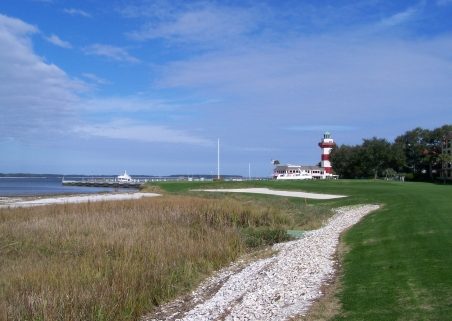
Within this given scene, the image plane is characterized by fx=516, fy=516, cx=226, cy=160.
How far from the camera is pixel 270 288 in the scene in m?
10.9

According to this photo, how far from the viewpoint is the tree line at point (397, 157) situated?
94375 millimetres

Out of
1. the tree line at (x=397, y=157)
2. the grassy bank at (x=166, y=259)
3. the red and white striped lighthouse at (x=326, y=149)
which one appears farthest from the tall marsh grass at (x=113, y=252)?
the red and white striped lighthouse at (x=326, y=149)

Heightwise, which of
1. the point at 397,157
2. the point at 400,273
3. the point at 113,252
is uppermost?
the point at 397,157

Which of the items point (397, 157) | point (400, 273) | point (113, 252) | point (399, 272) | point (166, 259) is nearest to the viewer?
point (400, 273)

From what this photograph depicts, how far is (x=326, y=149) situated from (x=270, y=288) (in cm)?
10231

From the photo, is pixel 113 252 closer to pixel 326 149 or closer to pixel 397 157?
pixel 397 157

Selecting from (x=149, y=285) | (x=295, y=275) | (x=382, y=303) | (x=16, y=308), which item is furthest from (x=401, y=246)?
(x=16, y=308)

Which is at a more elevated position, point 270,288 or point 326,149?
point 326,149

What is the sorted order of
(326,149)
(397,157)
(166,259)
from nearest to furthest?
(166,259)
(397,157)
(326,149)

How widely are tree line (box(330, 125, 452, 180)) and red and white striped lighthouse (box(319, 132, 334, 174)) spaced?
3.92 meters

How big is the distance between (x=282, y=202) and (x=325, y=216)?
7.46 meters

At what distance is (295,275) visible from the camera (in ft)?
39.1

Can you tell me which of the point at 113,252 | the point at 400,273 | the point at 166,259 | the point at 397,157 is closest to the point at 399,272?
the point at 400,273

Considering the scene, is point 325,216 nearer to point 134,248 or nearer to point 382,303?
point 134,248
